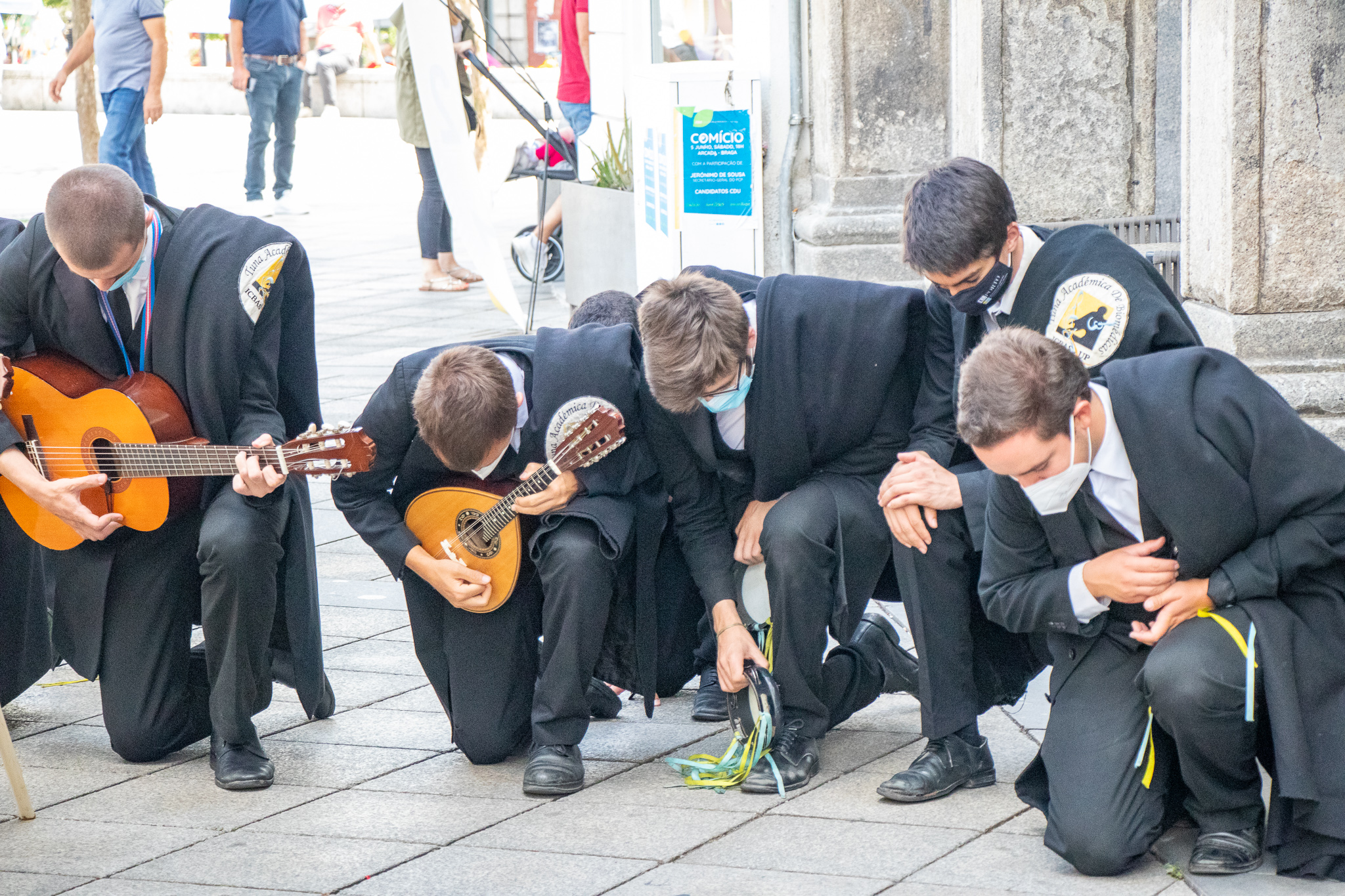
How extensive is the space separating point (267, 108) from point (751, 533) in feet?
33.4

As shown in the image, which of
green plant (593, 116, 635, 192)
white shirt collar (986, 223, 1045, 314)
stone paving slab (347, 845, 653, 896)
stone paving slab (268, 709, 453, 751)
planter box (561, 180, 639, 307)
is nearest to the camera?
stone paving slab (347, 845, 653, 896)

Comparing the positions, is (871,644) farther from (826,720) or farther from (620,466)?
(620,466)

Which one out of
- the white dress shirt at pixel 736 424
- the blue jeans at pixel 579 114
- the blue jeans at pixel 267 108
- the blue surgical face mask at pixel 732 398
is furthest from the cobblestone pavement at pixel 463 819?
the blue jeans at pixel 267 108

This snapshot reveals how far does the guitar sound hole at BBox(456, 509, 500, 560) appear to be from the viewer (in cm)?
375

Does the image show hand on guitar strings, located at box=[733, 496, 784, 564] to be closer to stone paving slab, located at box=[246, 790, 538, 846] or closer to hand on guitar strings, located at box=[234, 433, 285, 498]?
stone paving slab, located at box=[246, 790, 538, 846]

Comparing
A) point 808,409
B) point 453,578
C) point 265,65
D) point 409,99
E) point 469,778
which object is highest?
point 265,65

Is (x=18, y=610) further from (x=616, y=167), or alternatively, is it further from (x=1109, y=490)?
(x=616, y=167)

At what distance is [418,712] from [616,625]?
0.68 meters

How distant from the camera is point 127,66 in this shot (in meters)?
10.3

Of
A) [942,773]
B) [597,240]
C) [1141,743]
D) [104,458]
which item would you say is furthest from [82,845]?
[597,240]

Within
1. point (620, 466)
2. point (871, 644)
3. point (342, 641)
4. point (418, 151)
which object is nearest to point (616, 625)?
point (620, 466)

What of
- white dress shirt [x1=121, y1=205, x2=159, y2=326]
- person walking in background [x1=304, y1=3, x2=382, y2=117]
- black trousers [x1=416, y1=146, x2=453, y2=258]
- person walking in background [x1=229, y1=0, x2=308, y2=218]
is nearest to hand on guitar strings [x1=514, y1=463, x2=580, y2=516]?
white dress shirt [x1=121, y1=205, x2=159, y2=326]

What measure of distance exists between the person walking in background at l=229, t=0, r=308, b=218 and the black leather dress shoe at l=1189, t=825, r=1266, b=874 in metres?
10.7

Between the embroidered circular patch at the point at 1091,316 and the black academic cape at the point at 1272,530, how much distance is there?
0.35 meters
